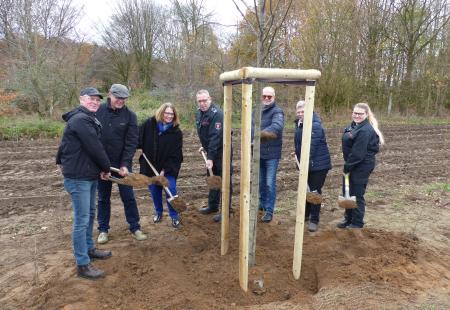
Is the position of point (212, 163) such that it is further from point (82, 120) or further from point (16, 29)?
point (16, 29)

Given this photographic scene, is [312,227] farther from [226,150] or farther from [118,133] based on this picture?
[118,133]

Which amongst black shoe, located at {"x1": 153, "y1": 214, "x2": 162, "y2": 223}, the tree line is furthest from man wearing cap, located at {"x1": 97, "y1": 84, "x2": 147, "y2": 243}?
the tree line

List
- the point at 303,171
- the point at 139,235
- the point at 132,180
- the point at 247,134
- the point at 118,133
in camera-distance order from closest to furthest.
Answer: the point at 247,134 → the point at 303,171 → the point at 132,180 → the point at 118,133 → the point at 139,235

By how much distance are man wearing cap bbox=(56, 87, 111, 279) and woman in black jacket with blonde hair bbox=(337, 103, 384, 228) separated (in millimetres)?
2970

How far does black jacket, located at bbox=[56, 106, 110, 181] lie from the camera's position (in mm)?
3467

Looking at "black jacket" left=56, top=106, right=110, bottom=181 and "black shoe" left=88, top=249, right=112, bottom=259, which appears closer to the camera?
"black jacket" left=56, top=106, right=110, bottom=181

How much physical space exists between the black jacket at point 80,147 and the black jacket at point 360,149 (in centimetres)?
299

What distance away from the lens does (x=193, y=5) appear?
17.6 m

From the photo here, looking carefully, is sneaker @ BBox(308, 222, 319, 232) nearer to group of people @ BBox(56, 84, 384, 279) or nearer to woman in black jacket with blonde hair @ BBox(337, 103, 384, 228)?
group of people @ BBox(56, 84, 384, 279)

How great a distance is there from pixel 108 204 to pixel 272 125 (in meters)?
2.39

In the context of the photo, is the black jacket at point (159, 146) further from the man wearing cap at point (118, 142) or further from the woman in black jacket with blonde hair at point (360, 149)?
the woman in black jacket with blonde hair at point (360, 149)

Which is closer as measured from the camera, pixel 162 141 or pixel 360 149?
pixel 360 149

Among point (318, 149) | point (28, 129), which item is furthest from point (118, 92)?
point (28, 129)

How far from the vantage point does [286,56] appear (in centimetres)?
1680
